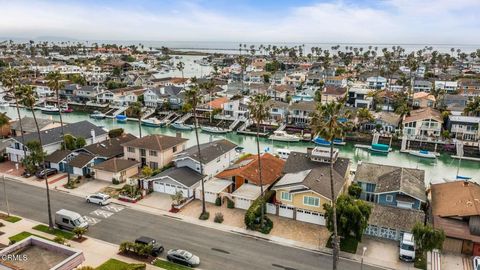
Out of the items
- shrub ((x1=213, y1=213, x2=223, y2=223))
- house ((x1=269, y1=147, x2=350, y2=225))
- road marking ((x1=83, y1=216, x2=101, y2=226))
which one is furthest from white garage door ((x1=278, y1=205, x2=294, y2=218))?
road marking ((x1=83, y1=216, x2=101, y2=226))

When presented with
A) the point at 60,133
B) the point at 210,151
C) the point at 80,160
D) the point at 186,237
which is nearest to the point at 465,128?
the point at 210,151

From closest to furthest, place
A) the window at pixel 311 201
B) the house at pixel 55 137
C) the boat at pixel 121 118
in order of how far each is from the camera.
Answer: the window at pixel 311 201 < the house at pixel 55 137 < the boat at pixel 121 118

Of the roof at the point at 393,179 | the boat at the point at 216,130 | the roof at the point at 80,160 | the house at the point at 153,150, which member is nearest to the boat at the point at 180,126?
the boat at the point at 216,130

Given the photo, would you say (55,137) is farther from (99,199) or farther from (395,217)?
(395,217)

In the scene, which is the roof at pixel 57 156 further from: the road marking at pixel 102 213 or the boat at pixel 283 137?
the boat at pixel 283 137

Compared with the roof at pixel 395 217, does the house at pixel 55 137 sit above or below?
above

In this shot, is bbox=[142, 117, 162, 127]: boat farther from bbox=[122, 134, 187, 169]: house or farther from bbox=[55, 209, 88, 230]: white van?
bbox=[55, 209, 88, 230]: white van
